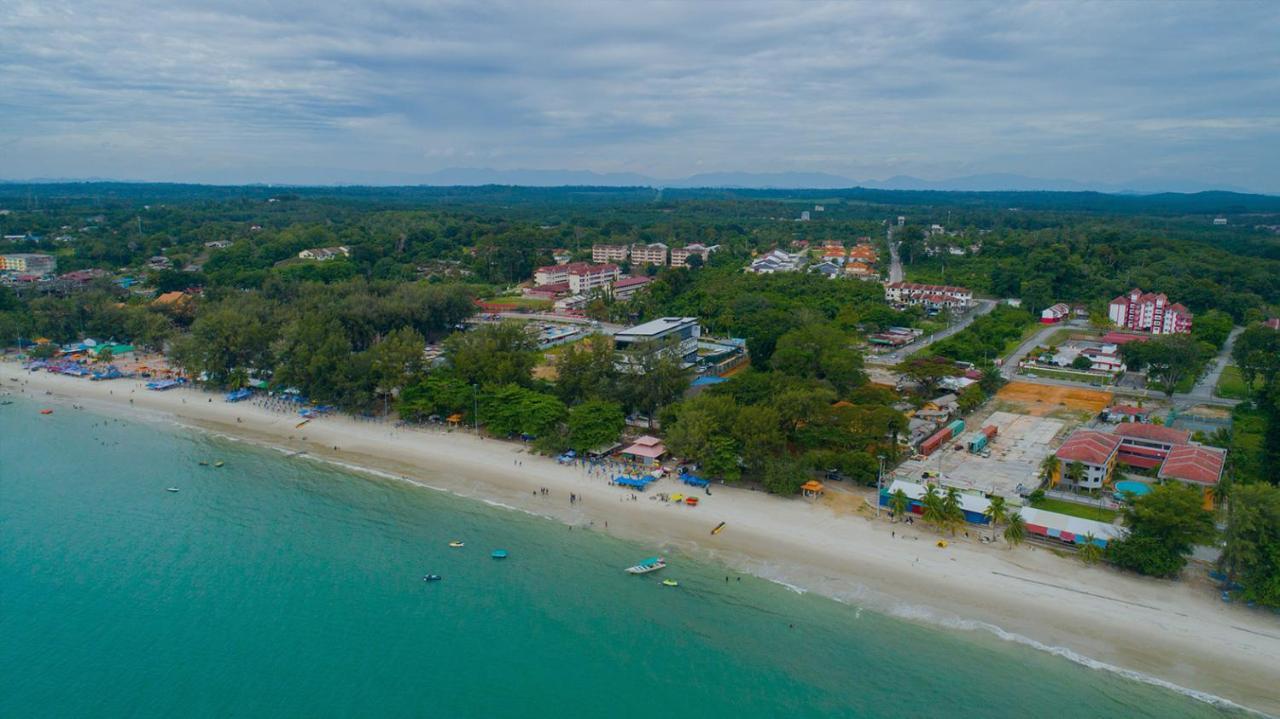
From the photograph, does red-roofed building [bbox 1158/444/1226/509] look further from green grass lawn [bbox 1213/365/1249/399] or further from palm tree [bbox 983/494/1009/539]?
green grass lawn [bbox 1213/365/1249/399]

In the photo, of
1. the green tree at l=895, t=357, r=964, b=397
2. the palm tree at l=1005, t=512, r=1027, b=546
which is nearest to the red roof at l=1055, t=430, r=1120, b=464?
the palm tree at l=1005, t=512, r=1027, b=546

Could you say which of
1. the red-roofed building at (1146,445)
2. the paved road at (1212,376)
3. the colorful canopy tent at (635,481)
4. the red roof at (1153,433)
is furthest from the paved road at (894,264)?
the colorful canopy tent at (635,481)

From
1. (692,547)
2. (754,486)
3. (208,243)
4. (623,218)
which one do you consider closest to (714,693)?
(692,547)

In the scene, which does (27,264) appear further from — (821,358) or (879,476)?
(879,476)

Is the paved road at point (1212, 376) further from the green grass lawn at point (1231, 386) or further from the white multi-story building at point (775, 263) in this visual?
the white multi-story building at point (775, 263)

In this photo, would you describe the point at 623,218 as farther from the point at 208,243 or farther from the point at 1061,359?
the point at 1061,359

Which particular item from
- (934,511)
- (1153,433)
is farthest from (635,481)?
(1153,433)
